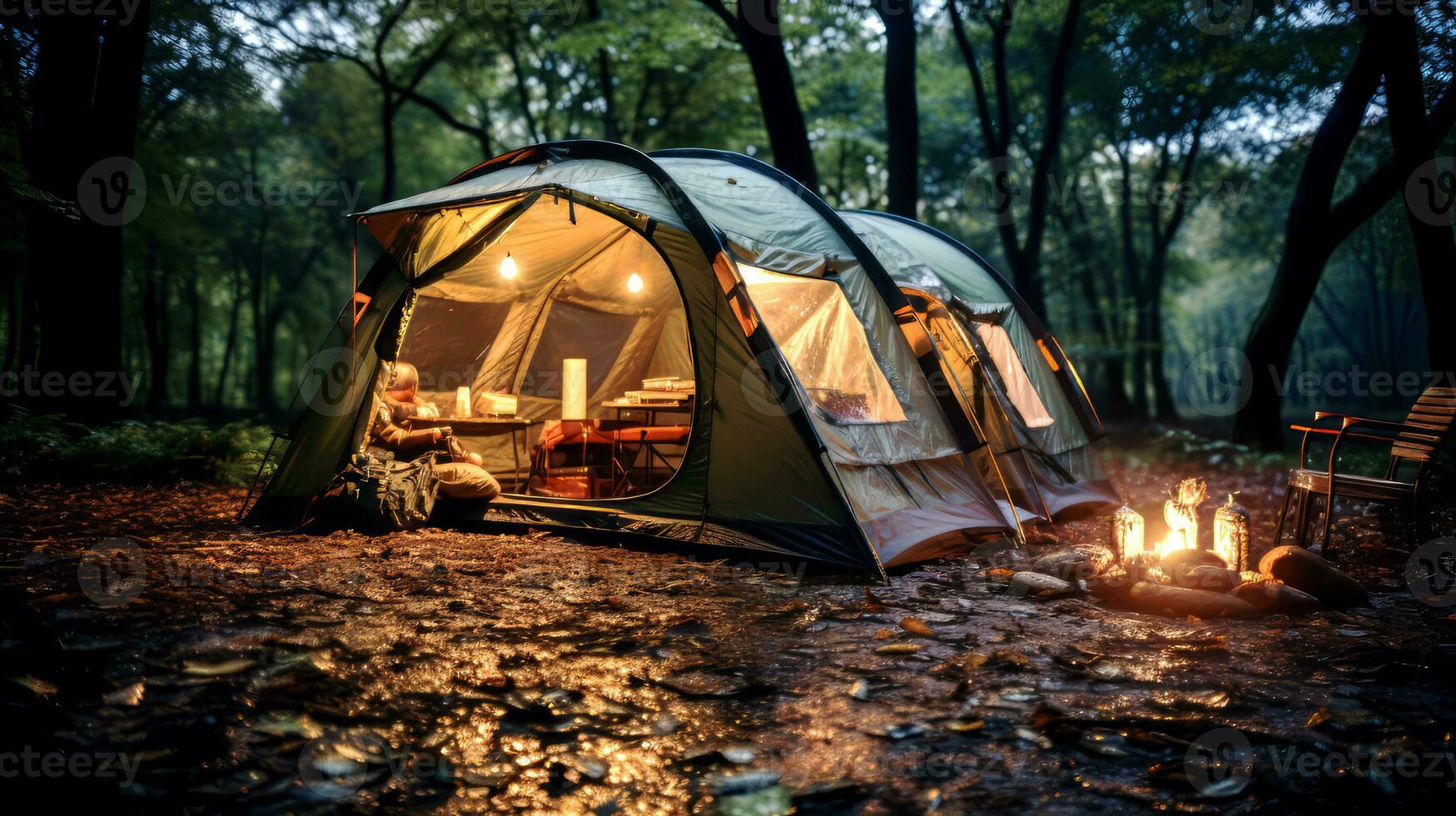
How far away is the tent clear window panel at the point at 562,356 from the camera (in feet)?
25.4

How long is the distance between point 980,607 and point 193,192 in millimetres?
18062

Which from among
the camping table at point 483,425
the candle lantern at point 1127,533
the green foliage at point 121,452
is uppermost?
the camping table at point 483,425

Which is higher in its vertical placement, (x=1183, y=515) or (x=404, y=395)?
(x=404, y=395)

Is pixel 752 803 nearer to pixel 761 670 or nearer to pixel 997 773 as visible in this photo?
pixel 997 773

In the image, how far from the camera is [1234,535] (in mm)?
4875

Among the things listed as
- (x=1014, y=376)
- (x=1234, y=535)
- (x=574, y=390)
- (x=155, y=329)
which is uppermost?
(x=155, y=329)

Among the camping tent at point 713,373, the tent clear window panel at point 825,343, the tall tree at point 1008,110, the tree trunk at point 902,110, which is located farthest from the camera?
the tall tree at point 1008,110

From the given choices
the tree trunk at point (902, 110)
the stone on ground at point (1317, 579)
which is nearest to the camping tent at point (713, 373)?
the stone on ground at point (1317, 579)

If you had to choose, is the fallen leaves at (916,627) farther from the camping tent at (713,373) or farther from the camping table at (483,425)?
the camping table at (483,425)

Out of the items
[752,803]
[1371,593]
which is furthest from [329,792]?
[1371,593]

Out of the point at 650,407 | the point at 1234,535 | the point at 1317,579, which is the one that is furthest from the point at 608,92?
the point at 1317,579

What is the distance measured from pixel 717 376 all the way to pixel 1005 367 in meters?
3.18

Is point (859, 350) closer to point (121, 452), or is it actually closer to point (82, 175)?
point (121, 452)

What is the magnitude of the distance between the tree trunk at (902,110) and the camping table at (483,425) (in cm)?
544
